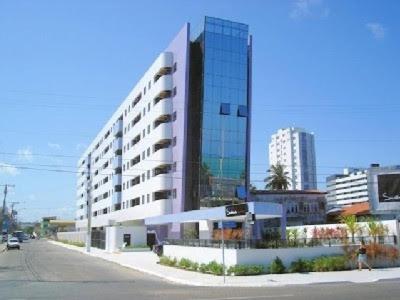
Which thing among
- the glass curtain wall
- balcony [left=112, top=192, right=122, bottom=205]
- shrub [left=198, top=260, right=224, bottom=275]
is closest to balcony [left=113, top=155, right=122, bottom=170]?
balcony [left=112, top=192, right=122, bottom=205]

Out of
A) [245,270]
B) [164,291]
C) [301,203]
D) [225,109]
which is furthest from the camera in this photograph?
[301,203]

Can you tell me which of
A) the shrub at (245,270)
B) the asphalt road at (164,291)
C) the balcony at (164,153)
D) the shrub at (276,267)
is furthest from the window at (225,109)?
the asphalt road at (164,291)

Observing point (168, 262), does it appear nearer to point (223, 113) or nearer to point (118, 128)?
point (223, 113)

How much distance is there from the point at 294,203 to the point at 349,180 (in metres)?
108

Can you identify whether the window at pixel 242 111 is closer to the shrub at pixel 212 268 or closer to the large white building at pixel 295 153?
the shrub at pixel 212 268

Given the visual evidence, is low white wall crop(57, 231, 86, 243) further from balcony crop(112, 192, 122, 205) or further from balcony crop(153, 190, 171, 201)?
balcony crop(153, 190, 171, 201)

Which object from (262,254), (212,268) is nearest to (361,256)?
(262,254)

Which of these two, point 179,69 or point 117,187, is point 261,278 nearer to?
point 179,69

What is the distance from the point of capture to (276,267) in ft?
91.7

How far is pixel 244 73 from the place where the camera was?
65.9m

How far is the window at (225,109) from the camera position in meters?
64.0

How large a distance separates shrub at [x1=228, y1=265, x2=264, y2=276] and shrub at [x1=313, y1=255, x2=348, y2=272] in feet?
10.2

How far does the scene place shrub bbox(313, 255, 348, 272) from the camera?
1131 inches

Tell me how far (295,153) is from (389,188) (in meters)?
80.8
